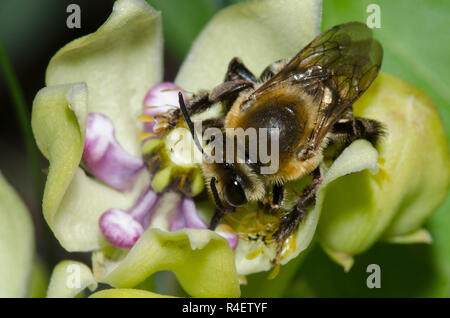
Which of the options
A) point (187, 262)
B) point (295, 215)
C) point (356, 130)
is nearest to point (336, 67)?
point (356, 130)

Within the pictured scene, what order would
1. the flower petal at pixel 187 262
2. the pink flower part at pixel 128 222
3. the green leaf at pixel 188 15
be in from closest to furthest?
the flower petal at pixel 187 262
the pink flower part at pixel 128 222
the green leaf at pixel 188 15

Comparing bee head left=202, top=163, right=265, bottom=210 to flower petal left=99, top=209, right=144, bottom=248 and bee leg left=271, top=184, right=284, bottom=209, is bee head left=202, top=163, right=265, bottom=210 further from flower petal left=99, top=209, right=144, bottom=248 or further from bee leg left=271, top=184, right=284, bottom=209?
flower petal left=99, top=209, right=144, bottom=248

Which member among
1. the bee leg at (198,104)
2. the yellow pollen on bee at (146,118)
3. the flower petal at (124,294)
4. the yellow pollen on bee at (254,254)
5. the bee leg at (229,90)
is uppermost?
the bee leg at (229,90)

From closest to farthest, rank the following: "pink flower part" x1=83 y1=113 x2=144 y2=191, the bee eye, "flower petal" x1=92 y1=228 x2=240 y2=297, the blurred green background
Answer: "flower petal" x1=92 y1=228 x2=240 y2=297, the bee eye, "pink flower part" x1=83 y1=113 x2=144 y2=191, the blurred green background

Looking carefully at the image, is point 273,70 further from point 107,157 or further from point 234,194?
point 107,157

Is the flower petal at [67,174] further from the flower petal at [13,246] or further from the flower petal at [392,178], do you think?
the flower petal at [392,178]

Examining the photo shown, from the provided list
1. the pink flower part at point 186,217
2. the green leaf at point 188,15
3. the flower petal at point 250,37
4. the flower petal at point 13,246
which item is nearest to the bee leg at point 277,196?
the pink flower part at point 186,217

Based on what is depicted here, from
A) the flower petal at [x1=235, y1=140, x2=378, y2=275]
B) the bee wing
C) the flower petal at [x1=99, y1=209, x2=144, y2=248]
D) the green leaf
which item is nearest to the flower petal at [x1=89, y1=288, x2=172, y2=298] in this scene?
the flower petal at [x1=99, y1=209, x2=144, y2=248]

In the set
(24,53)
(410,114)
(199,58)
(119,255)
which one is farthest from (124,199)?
(24,53)
